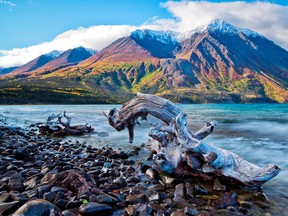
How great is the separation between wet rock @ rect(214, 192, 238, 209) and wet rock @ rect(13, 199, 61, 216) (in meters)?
3.72

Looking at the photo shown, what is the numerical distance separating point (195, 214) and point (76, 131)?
16948 mm

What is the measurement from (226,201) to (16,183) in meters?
5.31

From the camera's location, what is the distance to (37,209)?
5.05m

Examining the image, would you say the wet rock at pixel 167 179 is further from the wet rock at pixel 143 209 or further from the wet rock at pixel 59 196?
the wet rock at pixel 59 196

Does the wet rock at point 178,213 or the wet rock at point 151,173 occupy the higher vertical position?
the wet rock at point 178,213

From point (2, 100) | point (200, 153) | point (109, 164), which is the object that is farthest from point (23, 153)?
point (2, 100)

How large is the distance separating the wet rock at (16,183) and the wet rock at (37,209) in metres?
1.77

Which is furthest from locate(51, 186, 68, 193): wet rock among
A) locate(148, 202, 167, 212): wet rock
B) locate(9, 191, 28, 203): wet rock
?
locate(148, 202, 167, 212): wet rock

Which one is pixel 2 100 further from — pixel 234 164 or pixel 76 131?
pixel 234 164

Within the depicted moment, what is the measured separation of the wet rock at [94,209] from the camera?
219 inches

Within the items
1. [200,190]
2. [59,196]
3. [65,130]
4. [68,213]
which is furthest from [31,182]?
[65,130]

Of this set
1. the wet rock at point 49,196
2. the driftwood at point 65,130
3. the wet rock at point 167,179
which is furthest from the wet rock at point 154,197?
the driftwood at point 65,130

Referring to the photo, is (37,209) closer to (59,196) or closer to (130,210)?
(59,196)

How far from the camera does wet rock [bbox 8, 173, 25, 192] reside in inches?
263
